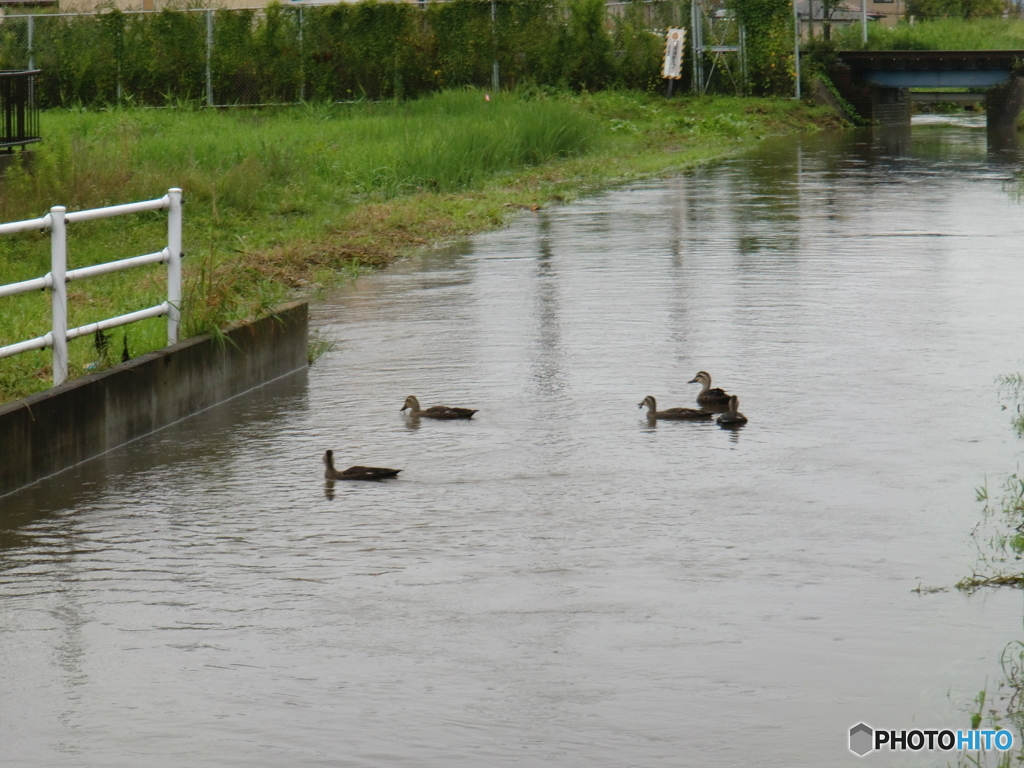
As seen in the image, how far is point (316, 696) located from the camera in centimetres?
571

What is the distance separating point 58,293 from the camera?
358 inches

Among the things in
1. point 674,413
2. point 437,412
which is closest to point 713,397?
point 674,413

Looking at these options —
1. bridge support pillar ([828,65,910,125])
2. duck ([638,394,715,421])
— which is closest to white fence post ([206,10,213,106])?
bridge support pillar ([828,65,910,125])

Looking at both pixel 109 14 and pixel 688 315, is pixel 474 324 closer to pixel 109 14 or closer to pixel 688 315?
pixel 688 315

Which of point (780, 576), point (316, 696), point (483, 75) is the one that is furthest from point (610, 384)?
point (483, 75)

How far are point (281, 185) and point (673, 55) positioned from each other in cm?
2581

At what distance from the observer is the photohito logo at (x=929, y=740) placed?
5242 mm

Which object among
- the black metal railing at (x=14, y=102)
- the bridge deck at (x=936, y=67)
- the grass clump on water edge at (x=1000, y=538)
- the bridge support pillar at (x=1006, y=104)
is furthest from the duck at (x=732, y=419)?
the bridge deck at (x=936, y=67)

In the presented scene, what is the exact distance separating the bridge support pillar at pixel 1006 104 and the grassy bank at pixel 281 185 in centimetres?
950

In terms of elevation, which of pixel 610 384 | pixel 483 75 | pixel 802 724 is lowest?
pixel 802 724

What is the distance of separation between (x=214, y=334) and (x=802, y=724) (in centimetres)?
611

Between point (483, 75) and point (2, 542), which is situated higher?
→ point (483, 75)

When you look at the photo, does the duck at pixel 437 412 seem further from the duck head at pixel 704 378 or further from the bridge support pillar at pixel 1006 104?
the bridge support pillar at pixel 1006 104

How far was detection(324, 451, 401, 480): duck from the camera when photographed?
871 cm
